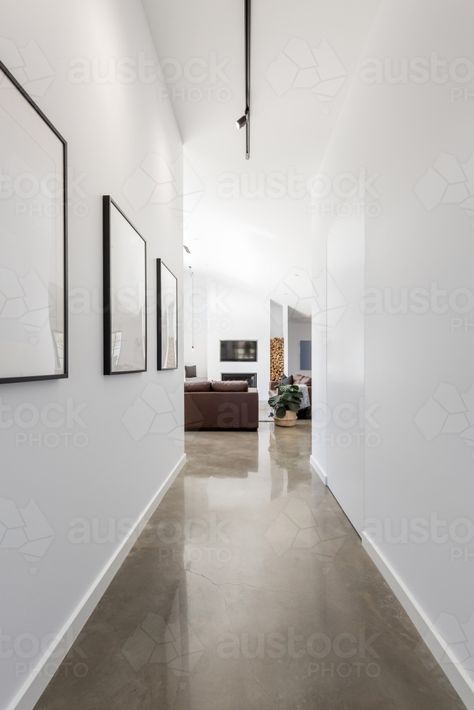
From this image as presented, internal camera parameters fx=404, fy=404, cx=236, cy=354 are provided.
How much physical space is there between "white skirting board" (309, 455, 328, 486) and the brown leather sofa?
1882mm

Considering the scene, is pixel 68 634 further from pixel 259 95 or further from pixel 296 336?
pixel 296 336

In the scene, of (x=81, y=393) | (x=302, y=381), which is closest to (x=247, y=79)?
(x=81, y=393)

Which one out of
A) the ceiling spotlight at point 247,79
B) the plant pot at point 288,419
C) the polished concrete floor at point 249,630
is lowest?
the polished concrete floor at point 249,630

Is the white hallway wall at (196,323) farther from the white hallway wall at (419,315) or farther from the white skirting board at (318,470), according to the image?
the white hallway wall at (419,315)

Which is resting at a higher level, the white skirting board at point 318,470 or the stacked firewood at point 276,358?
the stacked firewood at point 276,358

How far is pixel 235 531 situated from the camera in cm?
245

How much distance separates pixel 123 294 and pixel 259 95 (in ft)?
6.58

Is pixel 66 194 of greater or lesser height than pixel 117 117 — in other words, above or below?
below

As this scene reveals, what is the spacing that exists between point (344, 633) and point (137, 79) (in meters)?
3.01

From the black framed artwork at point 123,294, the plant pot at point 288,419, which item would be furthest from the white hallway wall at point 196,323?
the black framed artwork at point 123,294

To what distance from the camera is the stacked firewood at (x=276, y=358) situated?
9.96 metres

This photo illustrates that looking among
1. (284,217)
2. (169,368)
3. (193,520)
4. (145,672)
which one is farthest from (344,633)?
(284,217)

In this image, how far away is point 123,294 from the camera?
2.08 meters

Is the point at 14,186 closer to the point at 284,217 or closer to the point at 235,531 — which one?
the point at 235,531
